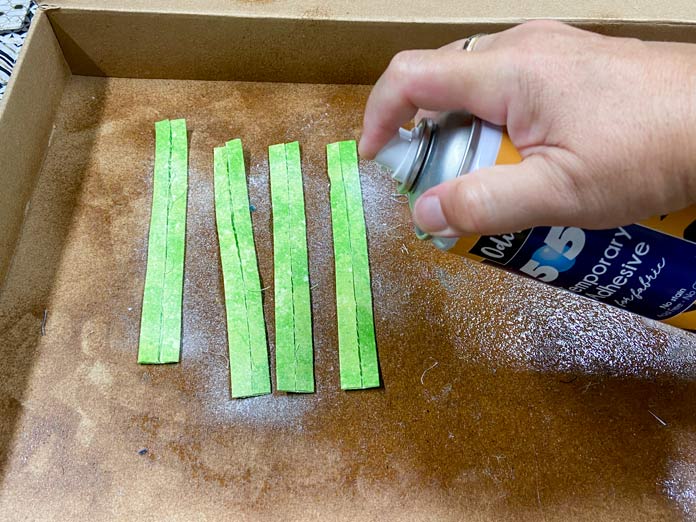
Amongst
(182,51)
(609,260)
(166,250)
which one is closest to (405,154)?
(609,260)

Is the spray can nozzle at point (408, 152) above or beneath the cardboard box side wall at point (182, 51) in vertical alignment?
above

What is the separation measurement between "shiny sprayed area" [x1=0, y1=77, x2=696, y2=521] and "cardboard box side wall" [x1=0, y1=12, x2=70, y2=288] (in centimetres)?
3

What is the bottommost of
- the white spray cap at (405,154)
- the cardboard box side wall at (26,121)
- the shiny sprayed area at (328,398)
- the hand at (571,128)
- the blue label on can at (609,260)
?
the shiny sprayed area at (328,398)

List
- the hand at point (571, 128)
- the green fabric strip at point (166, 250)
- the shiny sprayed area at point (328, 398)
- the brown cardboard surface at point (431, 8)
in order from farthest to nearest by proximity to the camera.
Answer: the brown cardboard surface at point (431, 8)
the green fabric strip at point (166, 250)
the shiny sprayed area at point (328, 398)
the hand at point (571, 128)

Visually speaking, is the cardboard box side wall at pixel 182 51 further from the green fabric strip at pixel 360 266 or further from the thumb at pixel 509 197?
the thumb at pixel 509 197

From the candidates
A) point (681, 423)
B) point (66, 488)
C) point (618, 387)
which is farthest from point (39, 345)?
point (681, 423)

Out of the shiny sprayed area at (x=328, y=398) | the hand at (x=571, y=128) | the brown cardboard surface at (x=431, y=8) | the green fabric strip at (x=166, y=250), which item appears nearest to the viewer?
the hand at (x=571, y=128)

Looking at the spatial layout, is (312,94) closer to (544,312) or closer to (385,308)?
(385,308)

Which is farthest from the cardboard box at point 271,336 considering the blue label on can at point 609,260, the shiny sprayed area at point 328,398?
the blue label on can at point 609,260

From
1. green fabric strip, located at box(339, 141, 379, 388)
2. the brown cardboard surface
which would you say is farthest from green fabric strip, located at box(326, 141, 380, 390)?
the brown cardboard surface

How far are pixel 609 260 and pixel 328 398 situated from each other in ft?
1.68

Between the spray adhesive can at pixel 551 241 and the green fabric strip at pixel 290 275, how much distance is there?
393mm

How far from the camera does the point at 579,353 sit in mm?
1003

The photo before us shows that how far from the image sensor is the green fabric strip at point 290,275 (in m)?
0.97
